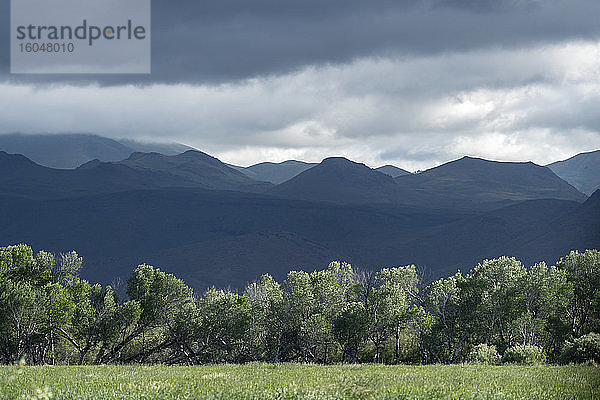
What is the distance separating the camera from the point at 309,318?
221 feet

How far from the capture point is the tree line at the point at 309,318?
62875 millimetres

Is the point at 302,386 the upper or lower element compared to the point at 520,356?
upper

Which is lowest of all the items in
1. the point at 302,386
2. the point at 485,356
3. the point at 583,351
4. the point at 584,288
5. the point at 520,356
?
the point at 485,356

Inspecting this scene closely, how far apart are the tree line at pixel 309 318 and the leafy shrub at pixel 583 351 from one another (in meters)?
26.4

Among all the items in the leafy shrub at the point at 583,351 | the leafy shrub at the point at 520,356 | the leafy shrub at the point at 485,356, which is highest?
the leafy shrub at the point at 583,351

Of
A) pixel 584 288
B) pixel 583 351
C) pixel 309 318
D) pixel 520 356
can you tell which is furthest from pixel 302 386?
pixel 584 288

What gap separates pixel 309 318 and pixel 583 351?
38.7 metres

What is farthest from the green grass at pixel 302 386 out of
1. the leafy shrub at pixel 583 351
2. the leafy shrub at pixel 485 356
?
the leafy shrub at pixel 485 356

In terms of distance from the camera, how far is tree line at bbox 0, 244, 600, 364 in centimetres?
6288

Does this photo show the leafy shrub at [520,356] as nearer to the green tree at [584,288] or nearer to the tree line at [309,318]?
the tree line at [309,318]

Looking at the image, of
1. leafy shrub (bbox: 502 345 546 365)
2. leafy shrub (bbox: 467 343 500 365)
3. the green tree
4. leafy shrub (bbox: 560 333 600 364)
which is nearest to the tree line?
the green tree

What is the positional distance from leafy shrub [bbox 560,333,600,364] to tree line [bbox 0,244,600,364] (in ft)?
86.8

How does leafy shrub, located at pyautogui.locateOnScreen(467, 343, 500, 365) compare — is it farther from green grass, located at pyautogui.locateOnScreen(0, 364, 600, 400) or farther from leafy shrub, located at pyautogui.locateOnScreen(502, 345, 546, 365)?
green grass, located at pyautogui.locateOnScreen(0, 364, 600, 400)

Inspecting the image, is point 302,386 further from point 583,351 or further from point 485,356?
point 485,356
